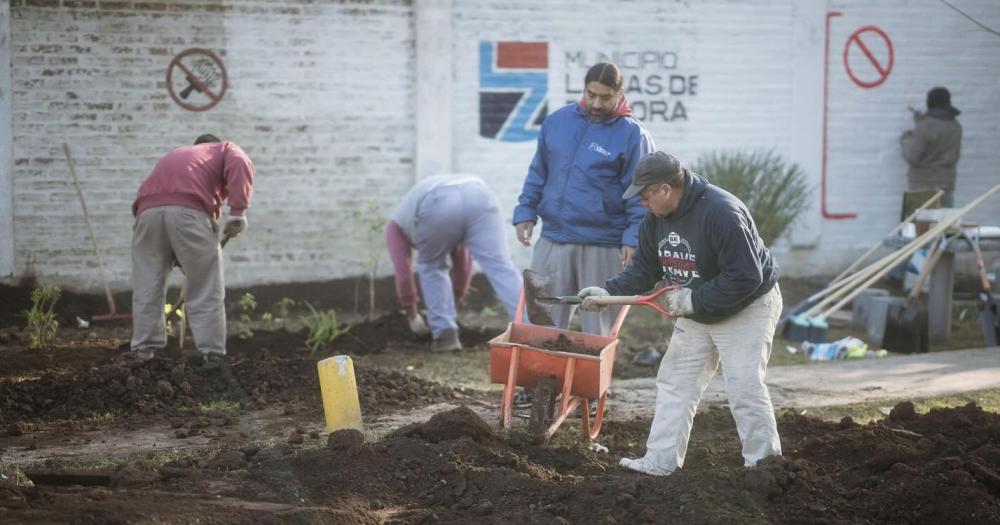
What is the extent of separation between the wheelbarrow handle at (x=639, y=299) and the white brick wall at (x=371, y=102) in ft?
20.9

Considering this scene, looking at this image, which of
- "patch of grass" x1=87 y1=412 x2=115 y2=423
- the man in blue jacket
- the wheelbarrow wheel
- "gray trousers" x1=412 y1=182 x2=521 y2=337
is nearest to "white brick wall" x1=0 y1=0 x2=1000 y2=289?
"gray trousers" x1=412 y1=182 x2=521 y2=337

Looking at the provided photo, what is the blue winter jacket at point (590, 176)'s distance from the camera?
659 centimetres

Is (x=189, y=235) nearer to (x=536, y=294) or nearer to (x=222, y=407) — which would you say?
(x=222, y=407)

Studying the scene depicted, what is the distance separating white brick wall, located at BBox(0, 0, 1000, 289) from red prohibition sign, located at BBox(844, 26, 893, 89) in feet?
0.29

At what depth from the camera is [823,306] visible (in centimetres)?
1058

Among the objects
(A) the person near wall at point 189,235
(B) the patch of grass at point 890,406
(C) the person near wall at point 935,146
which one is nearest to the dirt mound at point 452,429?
(B) the patch of grass at point 890,406

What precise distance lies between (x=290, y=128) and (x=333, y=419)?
19.4ft

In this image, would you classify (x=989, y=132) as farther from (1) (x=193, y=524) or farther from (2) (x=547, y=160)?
(1) (x=193, y=524)

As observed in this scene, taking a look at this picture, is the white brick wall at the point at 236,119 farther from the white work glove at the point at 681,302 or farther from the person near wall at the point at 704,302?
the white work glove at the point at 681,302

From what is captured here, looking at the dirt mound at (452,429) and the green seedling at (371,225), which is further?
the green seedling at (371,225)

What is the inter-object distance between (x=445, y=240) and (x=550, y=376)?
9.38ft

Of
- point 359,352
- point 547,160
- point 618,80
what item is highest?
point 618,80

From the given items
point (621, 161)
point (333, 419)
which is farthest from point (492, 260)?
point (333, 419)

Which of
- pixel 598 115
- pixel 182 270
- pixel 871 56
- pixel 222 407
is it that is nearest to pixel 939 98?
pixel 871 56
